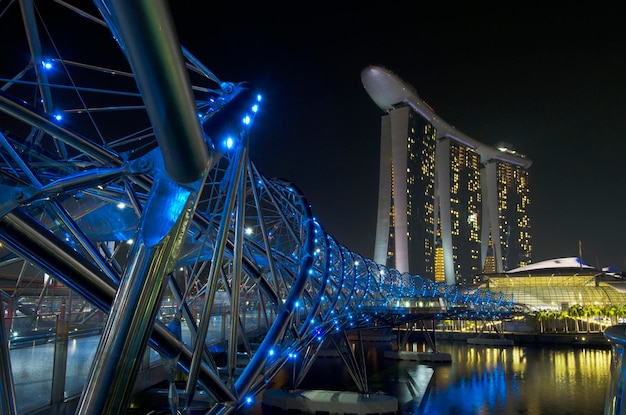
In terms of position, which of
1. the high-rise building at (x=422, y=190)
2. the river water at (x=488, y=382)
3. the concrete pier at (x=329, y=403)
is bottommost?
the river water at (x=488, y=382)

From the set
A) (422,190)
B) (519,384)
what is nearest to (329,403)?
(519,384)

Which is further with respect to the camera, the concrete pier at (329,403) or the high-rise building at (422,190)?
the high-rise building at (422,190)

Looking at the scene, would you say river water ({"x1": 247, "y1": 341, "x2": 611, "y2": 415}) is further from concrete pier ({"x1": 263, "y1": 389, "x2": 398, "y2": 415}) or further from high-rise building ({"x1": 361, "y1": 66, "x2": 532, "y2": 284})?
high-rise building ({"x1": 361, "y1": 66, "x2": 532, "y2": 284})

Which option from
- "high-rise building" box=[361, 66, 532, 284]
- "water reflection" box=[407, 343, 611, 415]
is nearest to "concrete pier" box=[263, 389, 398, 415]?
"water reflection" box=[407, 343, 611, 415]

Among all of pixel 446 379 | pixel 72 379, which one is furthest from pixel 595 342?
pixel 72 379

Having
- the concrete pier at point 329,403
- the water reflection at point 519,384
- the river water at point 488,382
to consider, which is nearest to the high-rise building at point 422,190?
the water reflection at point 519,384

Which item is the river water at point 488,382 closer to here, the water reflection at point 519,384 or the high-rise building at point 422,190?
the water reflection at point 519,384
